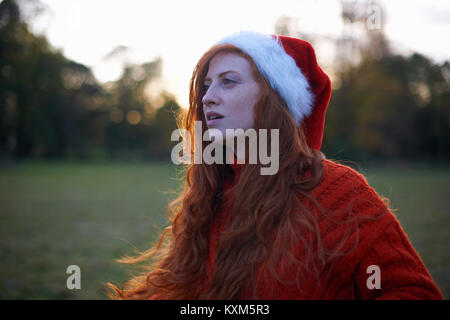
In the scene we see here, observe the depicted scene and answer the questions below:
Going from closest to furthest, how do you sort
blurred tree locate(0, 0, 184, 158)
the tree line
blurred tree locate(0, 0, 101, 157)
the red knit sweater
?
the red knit sweater < blurred tree locate(0, 0, 101, 157) < blurred tree locate(0, 0, 184, 158) < the tree line

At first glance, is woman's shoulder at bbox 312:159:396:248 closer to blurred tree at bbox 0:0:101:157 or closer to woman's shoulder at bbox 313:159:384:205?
woman's shoulder at bbox 313:159:384:205

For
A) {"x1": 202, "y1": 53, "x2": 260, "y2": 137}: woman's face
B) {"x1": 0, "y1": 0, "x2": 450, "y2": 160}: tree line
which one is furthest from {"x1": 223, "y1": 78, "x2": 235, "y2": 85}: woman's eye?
{"x1": 0, "y1": 0, "x2": 450, "y2": 160}: tree line

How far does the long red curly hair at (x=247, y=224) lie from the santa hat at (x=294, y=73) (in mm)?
51

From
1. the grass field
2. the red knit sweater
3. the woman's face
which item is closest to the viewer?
the red knit sweater

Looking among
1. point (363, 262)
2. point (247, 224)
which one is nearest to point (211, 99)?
point (247, 224)

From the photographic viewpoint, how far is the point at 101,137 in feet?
149

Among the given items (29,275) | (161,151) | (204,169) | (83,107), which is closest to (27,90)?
(83,107)

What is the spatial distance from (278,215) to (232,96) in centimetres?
72

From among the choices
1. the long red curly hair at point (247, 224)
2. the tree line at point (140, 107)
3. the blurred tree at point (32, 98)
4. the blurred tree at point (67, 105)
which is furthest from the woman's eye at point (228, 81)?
the blurred tree at point (32, 98)

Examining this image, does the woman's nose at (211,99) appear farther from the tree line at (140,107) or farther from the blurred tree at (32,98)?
the blurred tree at (32,98)

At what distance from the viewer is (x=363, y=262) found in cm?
141

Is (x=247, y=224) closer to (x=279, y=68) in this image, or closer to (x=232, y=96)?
(x=232, y=96)

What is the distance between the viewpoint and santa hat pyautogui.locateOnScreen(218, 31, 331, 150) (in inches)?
71.0

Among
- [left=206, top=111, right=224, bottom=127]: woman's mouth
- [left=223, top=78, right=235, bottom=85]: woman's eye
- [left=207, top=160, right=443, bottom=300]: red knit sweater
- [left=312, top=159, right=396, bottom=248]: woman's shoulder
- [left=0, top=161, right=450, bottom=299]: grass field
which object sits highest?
[left=223, top=78, right=235, bottom=85]: woman's eye
